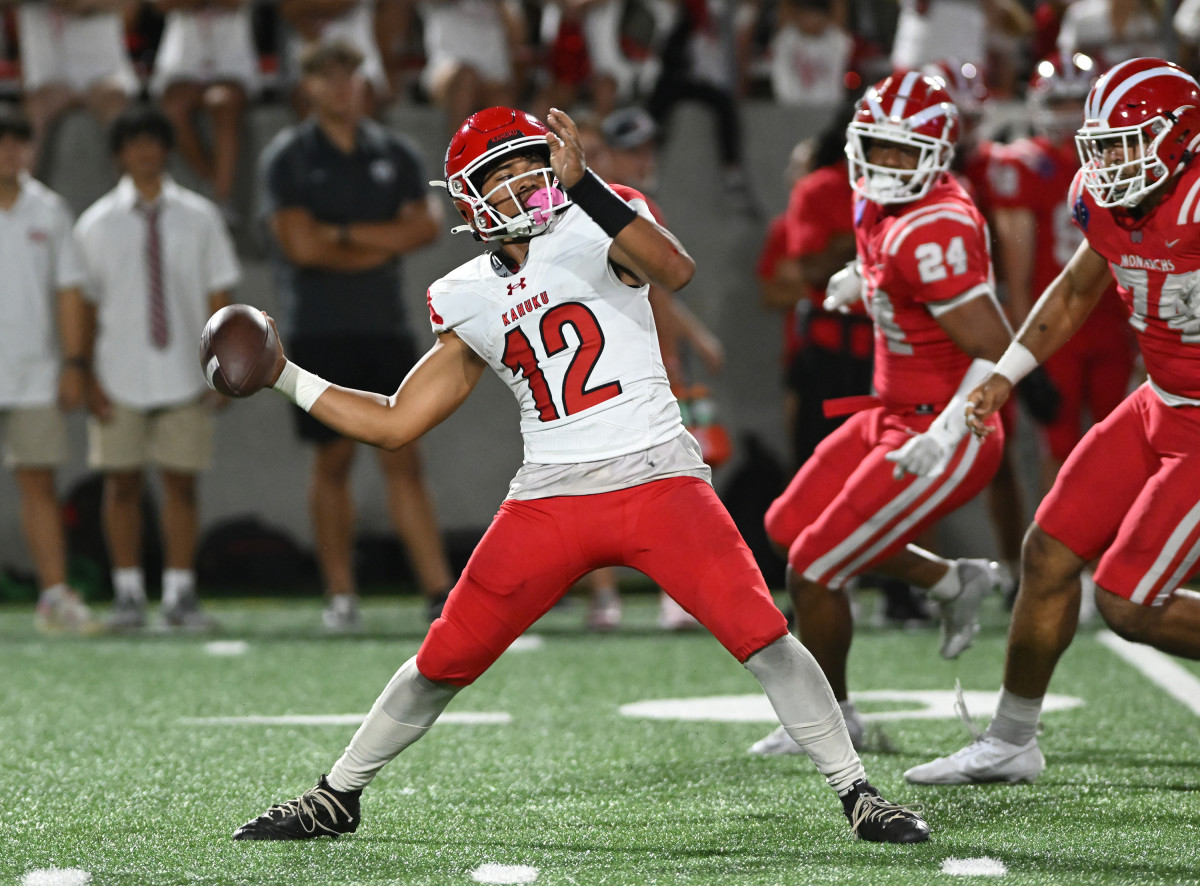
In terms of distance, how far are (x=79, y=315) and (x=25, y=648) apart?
156 centimetres

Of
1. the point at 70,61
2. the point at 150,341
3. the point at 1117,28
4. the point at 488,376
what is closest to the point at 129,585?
the point at 150,341

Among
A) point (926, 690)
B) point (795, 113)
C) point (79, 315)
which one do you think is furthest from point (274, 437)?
point (926, 690)

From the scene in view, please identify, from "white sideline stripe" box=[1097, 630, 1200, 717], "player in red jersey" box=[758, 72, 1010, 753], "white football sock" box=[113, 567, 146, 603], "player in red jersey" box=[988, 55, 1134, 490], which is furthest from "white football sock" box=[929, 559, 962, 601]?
"white football sock" box=[113, 567, 146, 603]

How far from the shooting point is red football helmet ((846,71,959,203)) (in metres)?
4.63

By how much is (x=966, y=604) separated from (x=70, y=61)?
605 centimetres

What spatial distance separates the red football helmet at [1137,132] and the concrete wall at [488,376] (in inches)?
206

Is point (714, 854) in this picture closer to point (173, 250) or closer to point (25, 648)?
point (25, 648)

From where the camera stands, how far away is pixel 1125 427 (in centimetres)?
417

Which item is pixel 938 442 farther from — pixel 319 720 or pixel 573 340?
pixel 319 720

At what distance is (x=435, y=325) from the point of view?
12.7 feet

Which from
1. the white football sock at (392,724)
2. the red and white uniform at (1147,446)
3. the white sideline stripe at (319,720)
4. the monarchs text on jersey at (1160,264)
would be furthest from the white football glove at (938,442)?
the white sideline stripe at (319,720)

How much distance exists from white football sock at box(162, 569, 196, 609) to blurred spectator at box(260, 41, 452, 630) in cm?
61

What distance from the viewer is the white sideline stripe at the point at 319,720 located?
5309 mm

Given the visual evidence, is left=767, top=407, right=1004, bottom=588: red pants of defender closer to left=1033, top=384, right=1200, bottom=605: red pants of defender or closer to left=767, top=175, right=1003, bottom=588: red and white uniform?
left=767, top=175, right=1003, bottom=588: red and white uniform
